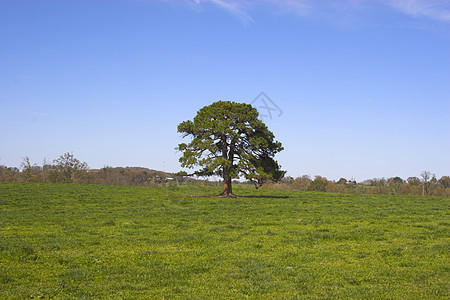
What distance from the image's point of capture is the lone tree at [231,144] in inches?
1630

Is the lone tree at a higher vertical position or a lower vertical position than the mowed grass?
higher

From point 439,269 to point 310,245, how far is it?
195 inches

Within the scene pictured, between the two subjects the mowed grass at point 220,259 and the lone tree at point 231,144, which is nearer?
the mowed grass at point 220,259

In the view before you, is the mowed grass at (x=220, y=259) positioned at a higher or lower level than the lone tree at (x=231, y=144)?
lower

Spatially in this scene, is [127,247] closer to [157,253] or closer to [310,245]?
[157,253]

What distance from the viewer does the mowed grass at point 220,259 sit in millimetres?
9688

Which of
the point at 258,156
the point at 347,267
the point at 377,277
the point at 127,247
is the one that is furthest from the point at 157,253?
the point at 258,156

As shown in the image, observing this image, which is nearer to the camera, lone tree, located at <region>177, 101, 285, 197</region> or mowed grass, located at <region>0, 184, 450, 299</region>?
mowed grass, located at <region>0, 184, 450, 299</region>

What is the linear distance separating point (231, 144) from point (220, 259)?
3017cm

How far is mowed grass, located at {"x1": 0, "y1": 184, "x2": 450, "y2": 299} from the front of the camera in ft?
31.8

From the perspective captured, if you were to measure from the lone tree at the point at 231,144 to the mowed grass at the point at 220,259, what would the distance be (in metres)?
18.7

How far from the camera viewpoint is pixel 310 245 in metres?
15.7

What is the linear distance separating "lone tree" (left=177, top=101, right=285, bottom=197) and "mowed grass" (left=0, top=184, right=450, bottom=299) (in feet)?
61.4

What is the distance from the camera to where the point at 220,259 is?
13.1 metres
